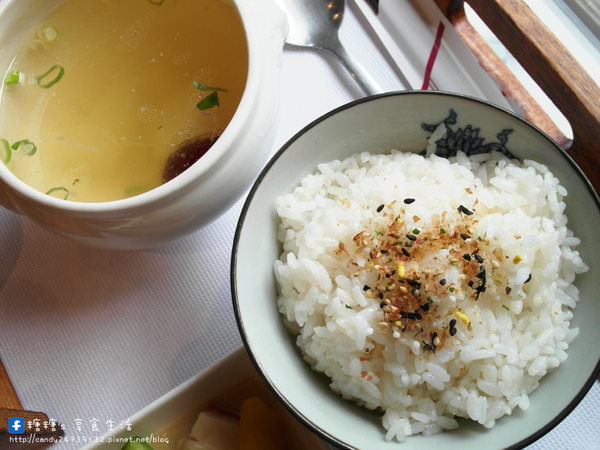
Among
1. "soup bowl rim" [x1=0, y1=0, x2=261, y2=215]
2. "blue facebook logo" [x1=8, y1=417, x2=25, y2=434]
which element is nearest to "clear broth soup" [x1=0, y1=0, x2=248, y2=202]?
"soup bowl rim" [x1=0, y1=0, x2=261, y2=215]

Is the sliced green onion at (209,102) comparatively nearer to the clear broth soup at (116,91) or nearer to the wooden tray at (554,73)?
the clear broth soup at (116,91)

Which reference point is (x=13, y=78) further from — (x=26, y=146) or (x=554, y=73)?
(x=554, y=73)

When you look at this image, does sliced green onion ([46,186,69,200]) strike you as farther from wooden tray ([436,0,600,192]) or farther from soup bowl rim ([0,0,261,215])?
wooden tray ([436,0,600,192])

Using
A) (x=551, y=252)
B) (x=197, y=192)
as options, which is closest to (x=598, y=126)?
(x=551, y=252)

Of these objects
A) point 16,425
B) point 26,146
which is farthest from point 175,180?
point 16,425

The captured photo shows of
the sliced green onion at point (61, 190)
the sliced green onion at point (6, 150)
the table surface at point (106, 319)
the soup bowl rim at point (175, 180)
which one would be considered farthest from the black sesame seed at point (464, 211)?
the sliced green onion at point (6, 150)

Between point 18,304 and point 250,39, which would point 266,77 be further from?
point 18,304
